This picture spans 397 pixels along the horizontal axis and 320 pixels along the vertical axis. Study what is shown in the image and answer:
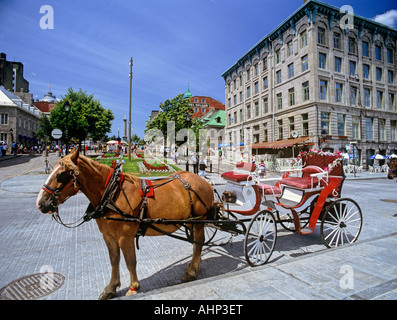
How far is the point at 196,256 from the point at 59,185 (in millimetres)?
2394

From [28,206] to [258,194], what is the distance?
945 cm

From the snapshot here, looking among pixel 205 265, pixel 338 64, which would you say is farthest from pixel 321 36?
pixel 205 265

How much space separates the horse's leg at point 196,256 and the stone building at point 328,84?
92.8ft

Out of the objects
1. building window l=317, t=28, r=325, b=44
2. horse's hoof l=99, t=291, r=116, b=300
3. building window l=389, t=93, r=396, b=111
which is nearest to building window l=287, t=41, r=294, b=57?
building window l=317, t=28, r=325, b=44

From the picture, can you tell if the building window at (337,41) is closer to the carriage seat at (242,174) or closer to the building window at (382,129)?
the building window at (382,129)

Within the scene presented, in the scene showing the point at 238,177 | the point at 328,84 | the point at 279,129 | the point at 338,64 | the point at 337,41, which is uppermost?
the point at 337,41

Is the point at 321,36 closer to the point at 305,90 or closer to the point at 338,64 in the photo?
the point at 338,64

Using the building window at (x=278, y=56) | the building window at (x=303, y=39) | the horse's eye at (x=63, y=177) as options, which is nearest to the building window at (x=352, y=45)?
the building window at (x=303, y=39)

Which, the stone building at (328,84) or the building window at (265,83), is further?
the building window at (265,83)

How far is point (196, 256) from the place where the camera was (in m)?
3.89

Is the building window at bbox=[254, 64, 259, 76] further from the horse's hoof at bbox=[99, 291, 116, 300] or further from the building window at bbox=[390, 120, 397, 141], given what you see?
the horse's hoof at bbox=[99, 291, 116, 300]

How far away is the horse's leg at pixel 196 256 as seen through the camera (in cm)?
371

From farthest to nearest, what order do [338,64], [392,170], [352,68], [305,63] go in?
[352,68]
[338,64]
[305,63]
[392,170]

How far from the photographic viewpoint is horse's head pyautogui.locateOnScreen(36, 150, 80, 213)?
9.18ft
